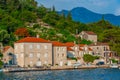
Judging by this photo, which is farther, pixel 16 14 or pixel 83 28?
pixel 83 28

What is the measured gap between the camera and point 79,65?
75.2 meters

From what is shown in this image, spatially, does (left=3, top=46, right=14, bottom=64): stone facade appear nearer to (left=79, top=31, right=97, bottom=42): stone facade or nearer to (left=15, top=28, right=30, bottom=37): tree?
(left=15, top=28, right=30, bottom=37): tree

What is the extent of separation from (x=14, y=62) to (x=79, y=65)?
11.5m

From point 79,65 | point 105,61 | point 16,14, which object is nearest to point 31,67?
point 79,65

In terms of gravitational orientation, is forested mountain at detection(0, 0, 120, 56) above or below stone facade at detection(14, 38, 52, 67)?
above

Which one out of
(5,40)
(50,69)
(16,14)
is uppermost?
(16,14)

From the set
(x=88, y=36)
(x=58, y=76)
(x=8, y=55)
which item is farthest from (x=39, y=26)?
(x=58, y=76)

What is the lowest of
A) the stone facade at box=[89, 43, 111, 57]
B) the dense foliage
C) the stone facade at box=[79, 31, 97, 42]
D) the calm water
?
the calm water

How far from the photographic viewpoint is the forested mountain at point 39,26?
8462 centimetres

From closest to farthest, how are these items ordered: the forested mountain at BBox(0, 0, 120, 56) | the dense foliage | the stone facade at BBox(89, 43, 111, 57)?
1. the dense foliage
2. the forested mountain at BBox(0, 0, 120, 56)
3. the stone facade at BBox(89, 43, 111, 57)

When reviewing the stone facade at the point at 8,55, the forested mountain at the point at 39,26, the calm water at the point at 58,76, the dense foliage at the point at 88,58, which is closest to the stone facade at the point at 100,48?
the forested mountain at the point at 39,26

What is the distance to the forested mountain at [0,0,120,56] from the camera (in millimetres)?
84625

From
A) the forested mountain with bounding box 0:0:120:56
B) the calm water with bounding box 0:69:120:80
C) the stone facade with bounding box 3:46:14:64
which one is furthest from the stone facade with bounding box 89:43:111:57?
the calm water with bounding box 0:69:120:80

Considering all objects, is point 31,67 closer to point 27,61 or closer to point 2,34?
point 27,61
